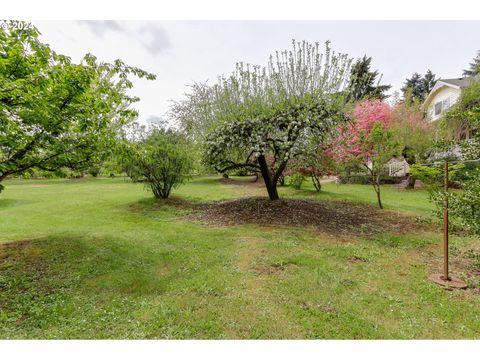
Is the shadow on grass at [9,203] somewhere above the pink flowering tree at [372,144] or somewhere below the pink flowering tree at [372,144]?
below

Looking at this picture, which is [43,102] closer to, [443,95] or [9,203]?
[9,203]

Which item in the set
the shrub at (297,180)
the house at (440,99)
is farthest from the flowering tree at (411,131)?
the shrub at (297,180)

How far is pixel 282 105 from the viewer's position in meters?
7.36

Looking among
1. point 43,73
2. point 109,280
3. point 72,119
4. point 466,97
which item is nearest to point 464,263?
point 109,280

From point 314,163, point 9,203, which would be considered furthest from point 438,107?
point 9,203

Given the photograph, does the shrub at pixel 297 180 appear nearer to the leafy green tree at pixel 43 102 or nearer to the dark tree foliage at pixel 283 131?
the dark tree foliage at pixel 283 131

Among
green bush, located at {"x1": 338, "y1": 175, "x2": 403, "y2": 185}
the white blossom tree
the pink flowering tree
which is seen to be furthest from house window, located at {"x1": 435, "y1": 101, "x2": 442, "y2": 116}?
the white blossom tree

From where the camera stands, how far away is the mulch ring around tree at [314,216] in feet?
22.8

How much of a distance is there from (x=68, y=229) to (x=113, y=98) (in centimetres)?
386

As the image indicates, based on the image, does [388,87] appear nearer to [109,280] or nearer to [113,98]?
[113,98]

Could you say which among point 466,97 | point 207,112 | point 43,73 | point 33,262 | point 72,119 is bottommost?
point 33,262

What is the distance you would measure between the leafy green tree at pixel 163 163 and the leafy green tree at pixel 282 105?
2.13 metres

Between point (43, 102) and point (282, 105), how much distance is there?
19.3ft

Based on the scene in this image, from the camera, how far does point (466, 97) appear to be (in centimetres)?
1381
